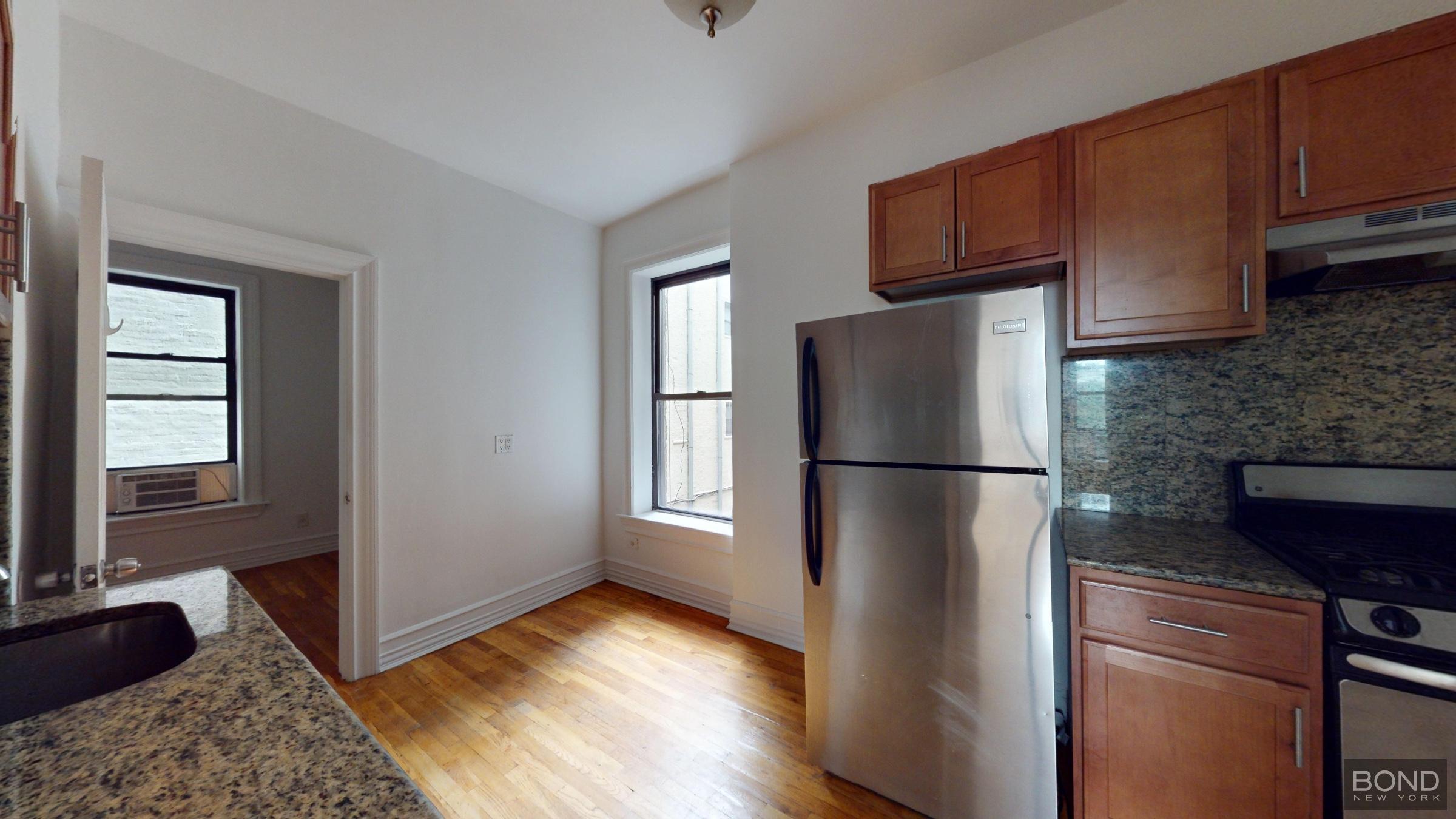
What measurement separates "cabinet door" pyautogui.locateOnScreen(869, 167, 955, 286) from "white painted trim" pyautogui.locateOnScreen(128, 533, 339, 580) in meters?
3.84

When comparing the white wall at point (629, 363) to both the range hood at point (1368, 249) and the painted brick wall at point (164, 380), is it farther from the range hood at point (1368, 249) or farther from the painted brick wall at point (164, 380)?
the painted brick wall at point (164, 380)

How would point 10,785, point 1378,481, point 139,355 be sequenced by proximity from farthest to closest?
point 139,355
point 1378,481
point 10,785

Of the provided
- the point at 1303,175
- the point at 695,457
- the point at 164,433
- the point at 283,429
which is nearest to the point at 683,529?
the point at 695,457

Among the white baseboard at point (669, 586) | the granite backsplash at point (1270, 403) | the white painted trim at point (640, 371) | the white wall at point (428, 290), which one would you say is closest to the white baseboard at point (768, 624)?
the white baseboard at point (669, 586)

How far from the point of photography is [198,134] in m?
1.96

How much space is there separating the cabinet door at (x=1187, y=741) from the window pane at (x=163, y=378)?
5.66 meters

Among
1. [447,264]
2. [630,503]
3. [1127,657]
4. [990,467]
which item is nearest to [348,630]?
[630,503]

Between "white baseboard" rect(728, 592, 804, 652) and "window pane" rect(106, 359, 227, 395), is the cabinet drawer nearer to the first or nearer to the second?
"white baseboard" rect(728, 592, 804, 652)

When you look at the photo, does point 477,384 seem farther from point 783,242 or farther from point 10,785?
point 10,785

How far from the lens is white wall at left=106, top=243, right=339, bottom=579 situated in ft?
11.8

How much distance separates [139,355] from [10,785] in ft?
15.2

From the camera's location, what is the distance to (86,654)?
97 cm

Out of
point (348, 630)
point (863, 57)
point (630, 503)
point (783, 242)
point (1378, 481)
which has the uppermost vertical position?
point (863, 57)

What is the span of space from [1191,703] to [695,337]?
297cm
